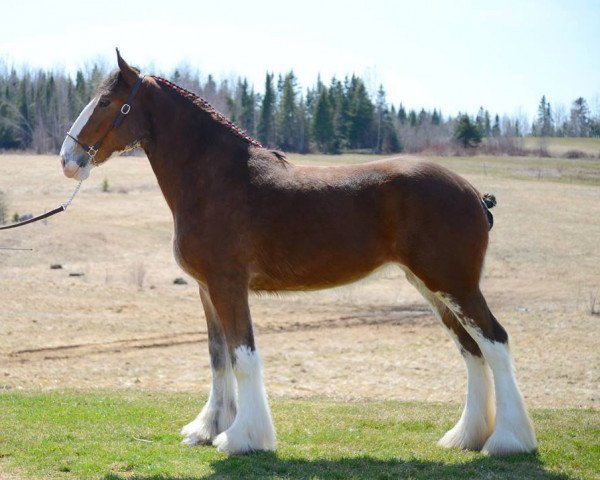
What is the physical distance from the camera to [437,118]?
107438mm

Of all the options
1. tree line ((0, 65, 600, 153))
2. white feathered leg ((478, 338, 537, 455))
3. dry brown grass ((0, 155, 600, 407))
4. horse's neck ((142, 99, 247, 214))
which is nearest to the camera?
white feathered leg ((478, 338, 537, 455))

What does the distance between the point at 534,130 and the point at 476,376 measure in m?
52.4

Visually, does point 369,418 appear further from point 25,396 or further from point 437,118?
point 437,118

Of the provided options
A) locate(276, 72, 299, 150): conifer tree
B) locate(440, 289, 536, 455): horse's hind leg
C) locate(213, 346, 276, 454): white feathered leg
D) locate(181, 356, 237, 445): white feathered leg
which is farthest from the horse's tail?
locate(276, 72, 299, 150): conifer tree

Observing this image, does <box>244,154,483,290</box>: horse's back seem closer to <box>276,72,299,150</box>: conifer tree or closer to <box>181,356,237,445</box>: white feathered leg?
<box>181,356,237,445</box>: white feathered leg

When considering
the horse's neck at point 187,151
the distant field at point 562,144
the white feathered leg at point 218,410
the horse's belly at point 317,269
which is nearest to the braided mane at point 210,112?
the horse's neck at point 187,151

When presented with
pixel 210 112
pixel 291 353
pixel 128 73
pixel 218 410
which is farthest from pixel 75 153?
pixel 291 353

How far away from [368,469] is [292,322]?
530 inches

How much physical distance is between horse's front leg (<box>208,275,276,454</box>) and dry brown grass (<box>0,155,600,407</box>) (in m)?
1.11

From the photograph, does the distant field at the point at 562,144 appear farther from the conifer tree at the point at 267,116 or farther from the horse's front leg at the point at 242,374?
the conifer tree at the point at 267,116

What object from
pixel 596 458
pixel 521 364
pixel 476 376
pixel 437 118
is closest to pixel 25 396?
pixel 476 376

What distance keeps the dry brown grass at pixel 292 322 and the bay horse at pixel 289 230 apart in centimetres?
56

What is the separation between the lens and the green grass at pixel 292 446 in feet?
19.6

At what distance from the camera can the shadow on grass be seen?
5871 mm
